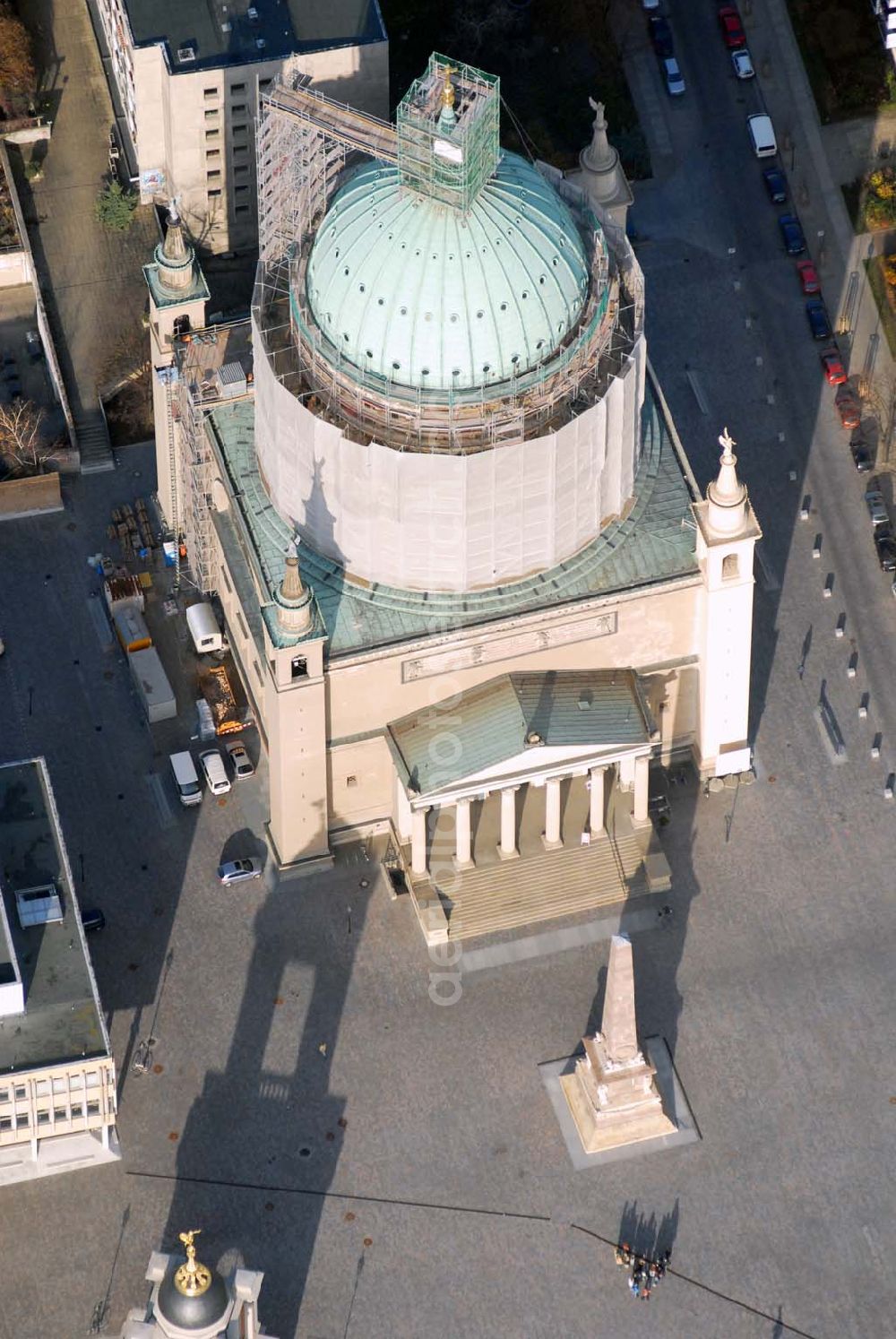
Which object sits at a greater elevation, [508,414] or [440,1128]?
[508,414]

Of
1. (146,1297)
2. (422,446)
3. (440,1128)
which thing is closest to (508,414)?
(422,446)

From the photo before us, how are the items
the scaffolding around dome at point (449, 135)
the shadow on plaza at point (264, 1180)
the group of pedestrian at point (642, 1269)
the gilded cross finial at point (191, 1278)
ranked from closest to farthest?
1. the gilded cross finial at point (191, 1278)
2. the scaffolding around dome at point (449, 135)
3. the group of pedestrian at point (642, 1269)
4. the shadow on plaza at point (264, 1180)

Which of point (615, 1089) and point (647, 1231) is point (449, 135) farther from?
point (647, 1231)

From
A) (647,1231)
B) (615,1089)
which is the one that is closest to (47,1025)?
(615,1089)

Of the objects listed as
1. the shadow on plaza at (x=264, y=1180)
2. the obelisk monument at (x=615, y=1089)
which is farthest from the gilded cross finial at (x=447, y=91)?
the shadow on plaza at (x=264, y=1180)

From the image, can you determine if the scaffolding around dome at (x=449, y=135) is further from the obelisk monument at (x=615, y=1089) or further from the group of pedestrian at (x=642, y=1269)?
the group of pedestrian at (x=642, y=1269)

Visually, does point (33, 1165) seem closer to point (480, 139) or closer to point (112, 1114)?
point (112, 1114)

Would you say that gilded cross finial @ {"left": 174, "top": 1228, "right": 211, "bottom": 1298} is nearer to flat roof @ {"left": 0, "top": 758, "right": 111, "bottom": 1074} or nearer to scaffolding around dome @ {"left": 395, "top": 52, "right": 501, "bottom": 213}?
flat roof @ {"left": 0, "top": 758, "right": 111, "bottom": 1074}
